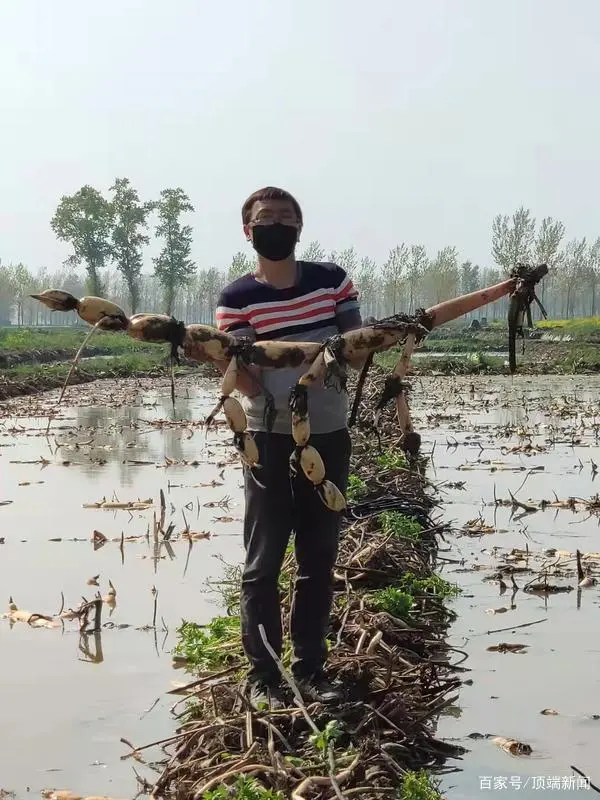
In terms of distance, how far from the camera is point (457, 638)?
595 cm

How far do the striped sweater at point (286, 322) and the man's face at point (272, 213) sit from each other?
0.70 feet

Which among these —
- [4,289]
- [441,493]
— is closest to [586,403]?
[441,493]

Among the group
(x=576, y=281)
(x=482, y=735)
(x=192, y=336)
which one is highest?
(x=576, y=281)

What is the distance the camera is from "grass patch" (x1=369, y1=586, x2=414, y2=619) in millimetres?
5568

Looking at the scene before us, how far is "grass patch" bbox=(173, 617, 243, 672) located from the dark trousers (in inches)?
29.8

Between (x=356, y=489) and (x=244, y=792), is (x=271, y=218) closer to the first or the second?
(x=244, y=792)

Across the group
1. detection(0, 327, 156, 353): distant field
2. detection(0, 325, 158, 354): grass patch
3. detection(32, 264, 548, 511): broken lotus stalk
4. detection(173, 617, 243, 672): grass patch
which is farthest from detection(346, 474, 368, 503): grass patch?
detection(0, 327, 156, 353): distant field

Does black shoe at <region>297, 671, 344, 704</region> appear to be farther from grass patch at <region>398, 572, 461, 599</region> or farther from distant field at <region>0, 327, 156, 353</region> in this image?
distant field at <region>0, 327, 156, 353</region>

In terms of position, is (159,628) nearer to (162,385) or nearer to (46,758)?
(46,758)

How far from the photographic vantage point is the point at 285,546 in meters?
4.33

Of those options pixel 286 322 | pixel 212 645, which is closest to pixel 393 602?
pixel 212 645

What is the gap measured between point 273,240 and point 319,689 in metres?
1.78

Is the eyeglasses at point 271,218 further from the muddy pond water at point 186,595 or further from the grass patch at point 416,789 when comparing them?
the muddy pond water at point 186,595

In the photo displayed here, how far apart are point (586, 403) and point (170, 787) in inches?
722
